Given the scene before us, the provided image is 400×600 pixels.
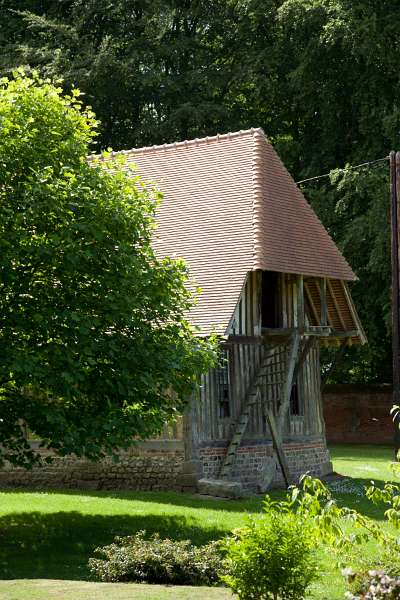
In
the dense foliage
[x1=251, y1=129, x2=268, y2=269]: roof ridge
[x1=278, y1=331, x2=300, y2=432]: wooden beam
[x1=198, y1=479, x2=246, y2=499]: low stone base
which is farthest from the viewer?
the dense foliage

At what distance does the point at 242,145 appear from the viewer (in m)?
28.9

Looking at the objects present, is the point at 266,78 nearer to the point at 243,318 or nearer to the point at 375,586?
the point at 243,318

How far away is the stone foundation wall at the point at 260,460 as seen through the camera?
25.0 m

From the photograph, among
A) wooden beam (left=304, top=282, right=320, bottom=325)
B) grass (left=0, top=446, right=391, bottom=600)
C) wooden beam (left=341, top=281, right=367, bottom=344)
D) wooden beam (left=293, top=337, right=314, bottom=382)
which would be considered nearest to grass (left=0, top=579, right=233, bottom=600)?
grass (left=0, top=446, right=391, bottom=600)

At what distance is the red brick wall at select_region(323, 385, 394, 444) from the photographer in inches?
1768

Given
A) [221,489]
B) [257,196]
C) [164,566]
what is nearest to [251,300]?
[257,196]

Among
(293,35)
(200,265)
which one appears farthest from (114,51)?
(200,265)

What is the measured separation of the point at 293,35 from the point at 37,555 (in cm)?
3010

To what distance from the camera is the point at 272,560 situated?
10.8 metres

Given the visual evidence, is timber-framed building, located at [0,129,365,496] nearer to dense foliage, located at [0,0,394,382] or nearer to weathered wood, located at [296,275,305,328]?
weathered wood, located at [296,275,305,328]

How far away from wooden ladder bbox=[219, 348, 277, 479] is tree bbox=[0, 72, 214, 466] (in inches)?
247

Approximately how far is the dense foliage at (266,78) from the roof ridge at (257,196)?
9302 mm

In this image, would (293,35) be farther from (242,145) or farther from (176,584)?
(176,584)

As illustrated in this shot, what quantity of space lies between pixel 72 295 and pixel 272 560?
8238 millimetres
